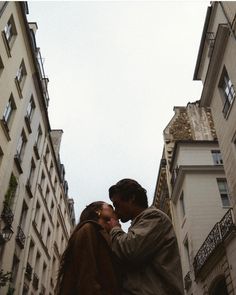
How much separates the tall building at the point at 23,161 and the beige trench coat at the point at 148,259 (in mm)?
13872

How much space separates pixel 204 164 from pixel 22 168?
38.8 ft

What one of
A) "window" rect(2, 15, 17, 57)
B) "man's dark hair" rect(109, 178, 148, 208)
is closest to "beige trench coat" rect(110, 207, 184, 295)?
"man's dark hair" rect(109, 178, 148, 208)

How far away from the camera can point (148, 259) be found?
2617mm

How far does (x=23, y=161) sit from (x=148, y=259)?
61.9 ft

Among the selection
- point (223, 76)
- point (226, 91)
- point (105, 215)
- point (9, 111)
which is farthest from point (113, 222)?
point (9, 111)

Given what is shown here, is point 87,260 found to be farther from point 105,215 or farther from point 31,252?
point 31,252

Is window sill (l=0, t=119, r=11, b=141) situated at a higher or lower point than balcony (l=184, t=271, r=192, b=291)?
higher

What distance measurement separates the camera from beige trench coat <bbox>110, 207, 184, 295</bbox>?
2484mm

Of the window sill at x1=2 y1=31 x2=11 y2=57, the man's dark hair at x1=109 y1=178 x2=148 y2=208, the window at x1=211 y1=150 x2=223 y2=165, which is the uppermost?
the window sill at x1=2 y1=31 x2=11 y2=57

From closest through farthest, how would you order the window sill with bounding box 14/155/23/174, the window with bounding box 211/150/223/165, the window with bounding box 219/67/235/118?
the window with bounding box 219/67/235/118 < the window sill with bounding box 14/155/23/174 < the window with bounding box 211/150/223/165

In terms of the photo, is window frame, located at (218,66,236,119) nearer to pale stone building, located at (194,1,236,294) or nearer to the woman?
pale stone building, located at (194,1,236,294)

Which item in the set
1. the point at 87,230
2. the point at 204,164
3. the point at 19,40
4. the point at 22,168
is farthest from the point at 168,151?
the point at 87,230

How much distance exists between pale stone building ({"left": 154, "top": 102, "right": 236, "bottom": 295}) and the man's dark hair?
36.7 ft

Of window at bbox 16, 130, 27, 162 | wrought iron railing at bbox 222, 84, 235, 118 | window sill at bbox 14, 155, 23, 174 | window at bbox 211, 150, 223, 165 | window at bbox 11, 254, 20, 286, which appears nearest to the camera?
wrought iron railing at bbox 222, 84, 235, 118
